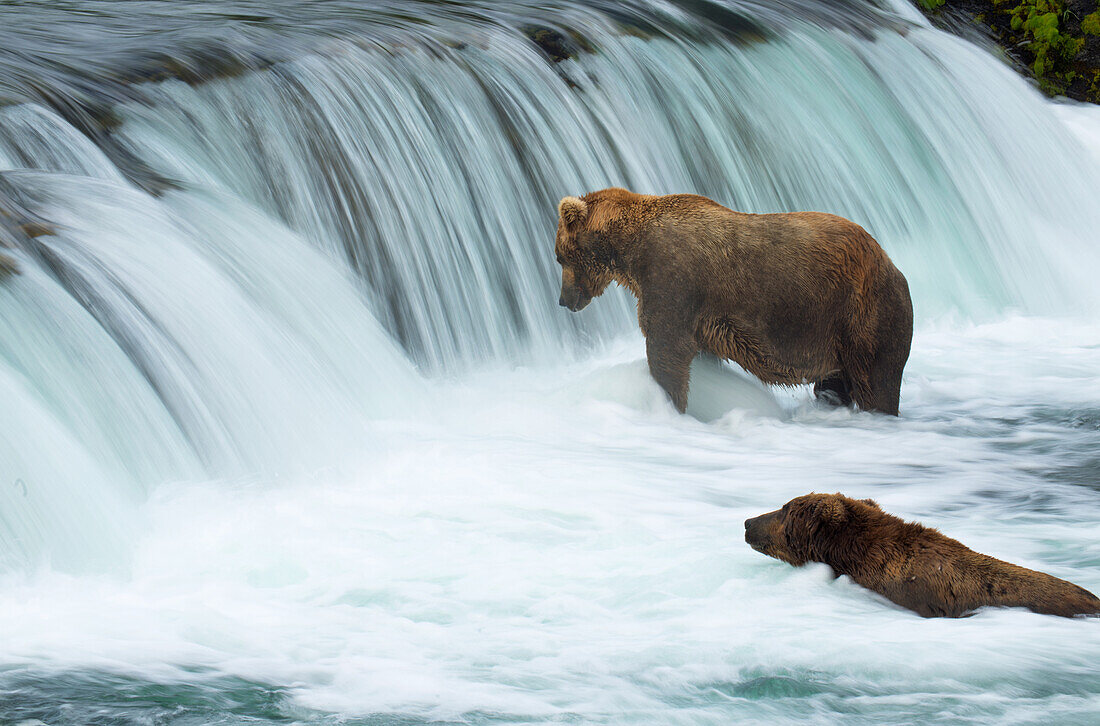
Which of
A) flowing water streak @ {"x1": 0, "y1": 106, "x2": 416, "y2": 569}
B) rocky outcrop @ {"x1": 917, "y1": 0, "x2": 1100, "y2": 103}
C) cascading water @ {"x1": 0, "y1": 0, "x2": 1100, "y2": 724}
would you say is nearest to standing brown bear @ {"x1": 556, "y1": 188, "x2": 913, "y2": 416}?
cascading water @ {"x1": 0, "y1": 0, "x2": 1100, "y2": 724}

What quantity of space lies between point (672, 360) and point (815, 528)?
251cm

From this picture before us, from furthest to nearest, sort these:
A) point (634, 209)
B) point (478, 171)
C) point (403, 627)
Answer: point (478, 171) < point (634, 209) < point (403, 627)

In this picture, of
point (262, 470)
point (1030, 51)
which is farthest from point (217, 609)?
point (1030, 51)

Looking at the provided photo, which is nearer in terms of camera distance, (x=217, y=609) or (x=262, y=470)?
(x=217, y=609)

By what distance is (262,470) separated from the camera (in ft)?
20.1

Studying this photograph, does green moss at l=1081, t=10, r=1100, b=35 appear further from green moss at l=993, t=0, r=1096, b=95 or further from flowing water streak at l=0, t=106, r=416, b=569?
flowing water streak at l=0, t=106, r=416, b=569

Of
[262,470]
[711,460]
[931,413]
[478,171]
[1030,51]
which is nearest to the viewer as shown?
[262,470]

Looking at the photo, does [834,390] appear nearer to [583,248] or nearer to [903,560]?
[583,248]

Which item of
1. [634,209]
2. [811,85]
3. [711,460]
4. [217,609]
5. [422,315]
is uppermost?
[811,85]

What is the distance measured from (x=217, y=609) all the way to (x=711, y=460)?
288 cm

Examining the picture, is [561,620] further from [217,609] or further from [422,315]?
[422,315]

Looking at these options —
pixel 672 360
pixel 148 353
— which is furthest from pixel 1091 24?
pixel 148 353

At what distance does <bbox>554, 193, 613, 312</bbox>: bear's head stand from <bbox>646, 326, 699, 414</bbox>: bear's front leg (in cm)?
54

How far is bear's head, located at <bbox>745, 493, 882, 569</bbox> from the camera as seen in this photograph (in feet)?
15.6
